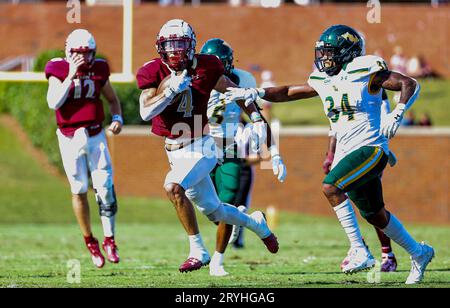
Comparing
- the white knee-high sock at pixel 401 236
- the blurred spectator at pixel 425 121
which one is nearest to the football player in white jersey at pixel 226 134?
the white knee-high sock at pixel 401 236

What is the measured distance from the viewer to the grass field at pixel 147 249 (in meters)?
7.95

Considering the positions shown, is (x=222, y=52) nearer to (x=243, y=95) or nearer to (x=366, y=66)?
(x=243, y=95)

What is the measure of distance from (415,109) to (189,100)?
59.1ft

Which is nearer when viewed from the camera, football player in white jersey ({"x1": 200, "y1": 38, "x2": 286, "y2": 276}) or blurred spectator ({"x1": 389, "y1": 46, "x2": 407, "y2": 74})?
football player in white jersey ({"x1": 200, "y1": 38, "x2": 286, "y2": 276})

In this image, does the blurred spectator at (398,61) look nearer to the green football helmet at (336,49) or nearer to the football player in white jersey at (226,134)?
the football player in white jersey at (226,134)

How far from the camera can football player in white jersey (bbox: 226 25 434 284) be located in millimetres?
7438

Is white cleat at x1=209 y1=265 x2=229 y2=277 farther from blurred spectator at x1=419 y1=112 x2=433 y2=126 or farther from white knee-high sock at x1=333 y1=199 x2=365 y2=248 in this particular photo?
blurred spectator at x1=419 y1=112 x2=433 y2=126

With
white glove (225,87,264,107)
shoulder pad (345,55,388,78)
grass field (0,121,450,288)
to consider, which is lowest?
grass field (0,121,450,288)

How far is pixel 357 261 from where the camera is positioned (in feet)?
24.6

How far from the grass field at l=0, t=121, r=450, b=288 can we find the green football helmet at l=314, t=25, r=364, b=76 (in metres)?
1.75

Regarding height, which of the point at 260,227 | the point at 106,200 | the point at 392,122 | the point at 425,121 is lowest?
the point at 425,121

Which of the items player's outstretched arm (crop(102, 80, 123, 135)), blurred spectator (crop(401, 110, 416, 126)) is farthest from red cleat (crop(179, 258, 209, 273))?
blurred spectator (crop(401, 110, 416, 126))

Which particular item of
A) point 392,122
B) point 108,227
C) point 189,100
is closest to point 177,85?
point 189,100

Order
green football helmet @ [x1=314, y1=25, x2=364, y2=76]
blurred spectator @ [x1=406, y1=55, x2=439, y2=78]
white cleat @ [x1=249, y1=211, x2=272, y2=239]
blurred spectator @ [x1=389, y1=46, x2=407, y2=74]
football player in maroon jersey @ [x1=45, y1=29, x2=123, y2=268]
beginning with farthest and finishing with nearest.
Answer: blurred spectator @ [x1=406, y1=55, x2=439, y2=78] < blurred spectator @ [x1=389, y1=46, x2=407, y2=74] < football player in maroon jersey @ [x1=45, y1=29, x2=123, y2=268] < white cleat @ [x1=249, y1=211, x2=272, y2=239] < green football helmet @ [x1=314, y1=25, x2=364, y2=76]
